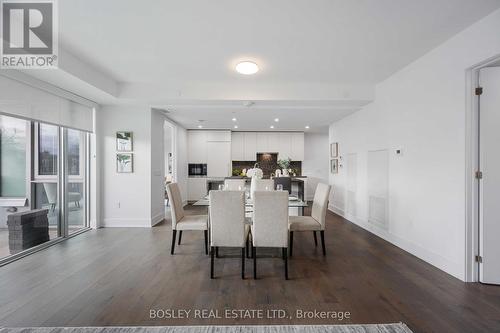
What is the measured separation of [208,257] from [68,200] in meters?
2.94

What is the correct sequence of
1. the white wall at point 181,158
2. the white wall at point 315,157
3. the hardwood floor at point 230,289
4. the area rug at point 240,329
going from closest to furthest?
the area rug at point 240,329
the hardwood floor at point 230,289
the white wall at point 181,158
the white wall at point 315,157

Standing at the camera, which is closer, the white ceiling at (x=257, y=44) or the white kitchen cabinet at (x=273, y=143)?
the white ceiling at (x=257, y=44)

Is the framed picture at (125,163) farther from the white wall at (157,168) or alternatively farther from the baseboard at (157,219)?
the baseboard at (157,219)

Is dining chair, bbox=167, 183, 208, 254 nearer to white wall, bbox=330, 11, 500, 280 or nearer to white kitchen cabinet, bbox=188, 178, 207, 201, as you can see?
white wall, bbox=330, 11, 500, 280

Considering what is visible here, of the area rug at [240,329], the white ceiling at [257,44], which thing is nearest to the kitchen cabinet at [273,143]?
the white ceiling at [257,44]

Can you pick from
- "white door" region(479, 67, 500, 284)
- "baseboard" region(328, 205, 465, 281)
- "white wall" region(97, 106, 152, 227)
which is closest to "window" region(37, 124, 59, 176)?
"white wall" region(97, 106, 152, 227)

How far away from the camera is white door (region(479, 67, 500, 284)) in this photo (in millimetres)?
2389

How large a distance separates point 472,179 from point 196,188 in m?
6.66

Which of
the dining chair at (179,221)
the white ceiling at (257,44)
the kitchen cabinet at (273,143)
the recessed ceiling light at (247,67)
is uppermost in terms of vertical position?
the white ceiling at (257,44)

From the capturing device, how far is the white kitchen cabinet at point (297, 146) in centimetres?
795

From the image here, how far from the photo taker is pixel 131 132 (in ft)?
15.2

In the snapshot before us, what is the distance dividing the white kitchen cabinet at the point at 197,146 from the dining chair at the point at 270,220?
5.36 m

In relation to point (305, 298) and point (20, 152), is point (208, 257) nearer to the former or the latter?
point (305, 298)

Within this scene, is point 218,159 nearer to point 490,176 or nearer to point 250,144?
point 250,144
